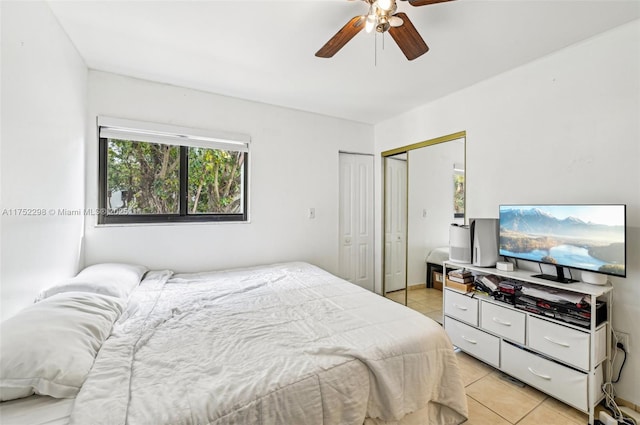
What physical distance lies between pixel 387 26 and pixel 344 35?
0.25 meters

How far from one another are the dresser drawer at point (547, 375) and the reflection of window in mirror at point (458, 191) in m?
1.27

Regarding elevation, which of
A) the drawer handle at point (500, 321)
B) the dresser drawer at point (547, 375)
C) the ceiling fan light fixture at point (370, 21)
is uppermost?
the ceiling fan light fixture at point (370, 21)

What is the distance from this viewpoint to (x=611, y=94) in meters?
1.83

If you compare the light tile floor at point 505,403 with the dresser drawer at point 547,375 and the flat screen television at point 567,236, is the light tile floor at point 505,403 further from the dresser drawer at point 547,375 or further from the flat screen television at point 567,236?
the flat screen television at point 567,236

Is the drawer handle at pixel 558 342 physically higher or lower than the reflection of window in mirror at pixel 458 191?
lower

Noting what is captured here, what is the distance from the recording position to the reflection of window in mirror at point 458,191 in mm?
2809

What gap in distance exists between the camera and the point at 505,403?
6.05 ft

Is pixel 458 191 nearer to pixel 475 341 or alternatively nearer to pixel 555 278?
pixel 555 278

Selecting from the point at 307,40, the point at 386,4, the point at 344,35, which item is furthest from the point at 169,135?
the point at 386,4

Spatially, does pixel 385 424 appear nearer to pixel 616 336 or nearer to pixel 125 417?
pixel 125 417

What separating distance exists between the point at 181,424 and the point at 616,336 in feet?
8.50

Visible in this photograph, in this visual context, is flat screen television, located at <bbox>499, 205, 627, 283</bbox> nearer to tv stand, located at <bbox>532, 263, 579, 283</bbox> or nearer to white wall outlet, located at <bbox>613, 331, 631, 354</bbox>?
tv stand, located at <bbox>532, 263, 579, 283</bbox>

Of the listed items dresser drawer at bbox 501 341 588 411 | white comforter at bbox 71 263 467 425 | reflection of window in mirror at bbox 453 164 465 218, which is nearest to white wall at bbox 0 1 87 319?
white comforter at bbox 71 263 467 425

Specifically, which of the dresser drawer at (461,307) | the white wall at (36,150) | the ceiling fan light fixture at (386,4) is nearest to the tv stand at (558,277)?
the dresser drawer at (461,307)
